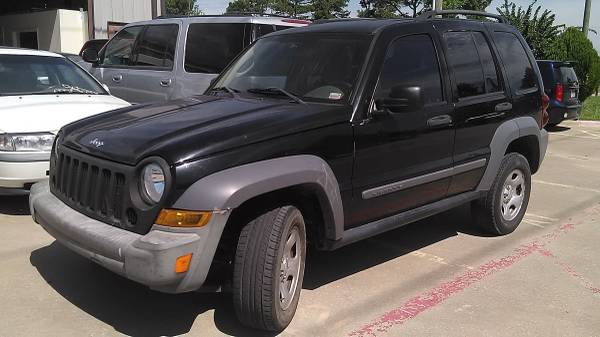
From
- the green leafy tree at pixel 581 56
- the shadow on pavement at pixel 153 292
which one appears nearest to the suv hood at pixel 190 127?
the shadow on pavement at pixel 153 292

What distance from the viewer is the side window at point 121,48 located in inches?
314

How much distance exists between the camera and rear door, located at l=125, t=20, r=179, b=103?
7.27 m

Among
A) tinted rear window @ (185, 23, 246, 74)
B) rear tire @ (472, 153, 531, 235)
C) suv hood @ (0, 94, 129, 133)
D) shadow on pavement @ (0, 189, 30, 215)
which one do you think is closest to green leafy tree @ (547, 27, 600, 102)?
rear tire @ (472, 153, 531, 235)

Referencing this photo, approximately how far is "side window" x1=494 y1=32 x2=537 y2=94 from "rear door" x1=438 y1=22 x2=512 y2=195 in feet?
0.67

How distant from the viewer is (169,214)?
302 cm

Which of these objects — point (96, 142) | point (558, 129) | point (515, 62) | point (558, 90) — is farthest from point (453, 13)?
point (558, 129)

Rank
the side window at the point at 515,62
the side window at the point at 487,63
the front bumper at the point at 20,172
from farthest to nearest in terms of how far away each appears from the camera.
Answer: the side window at the point at 515,62 < the front bumper at the point at 20,172 < the side window at the point at 487,63

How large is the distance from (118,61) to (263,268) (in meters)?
5.83

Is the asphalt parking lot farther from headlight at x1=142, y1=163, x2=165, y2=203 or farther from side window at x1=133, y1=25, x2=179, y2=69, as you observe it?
side window at x1=133, y1=25, x2=179, y2=69

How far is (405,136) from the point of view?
4137 millimetres

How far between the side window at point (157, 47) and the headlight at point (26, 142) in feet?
7.41

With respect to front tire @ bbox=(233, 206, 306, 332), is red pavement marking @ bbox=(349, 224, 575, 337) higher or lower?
lower

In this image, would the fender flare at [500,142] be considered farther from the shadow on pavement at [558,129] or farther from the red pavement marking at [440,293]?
the shadow on pavement at [558,129]

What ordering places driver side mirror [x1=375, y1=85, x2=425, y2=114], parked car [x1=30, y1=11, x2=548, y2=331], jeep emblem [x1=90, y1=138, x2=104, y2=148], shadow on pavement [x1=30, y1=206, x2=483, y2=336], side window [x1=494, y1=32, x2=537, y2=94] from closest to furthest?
parked car [x1=30, y1=11, x2=548, y2=331] < jeep emblem [x1=90, y1=138, x2=104, y2=148] < shadow on pavement [x1=30, y1=206, x2=483, y2=336] < driver side mirror [x1=375, y1=85, x2=425, y2=114] < side window [x1=494, y1=32, x2=537, y2=94]
